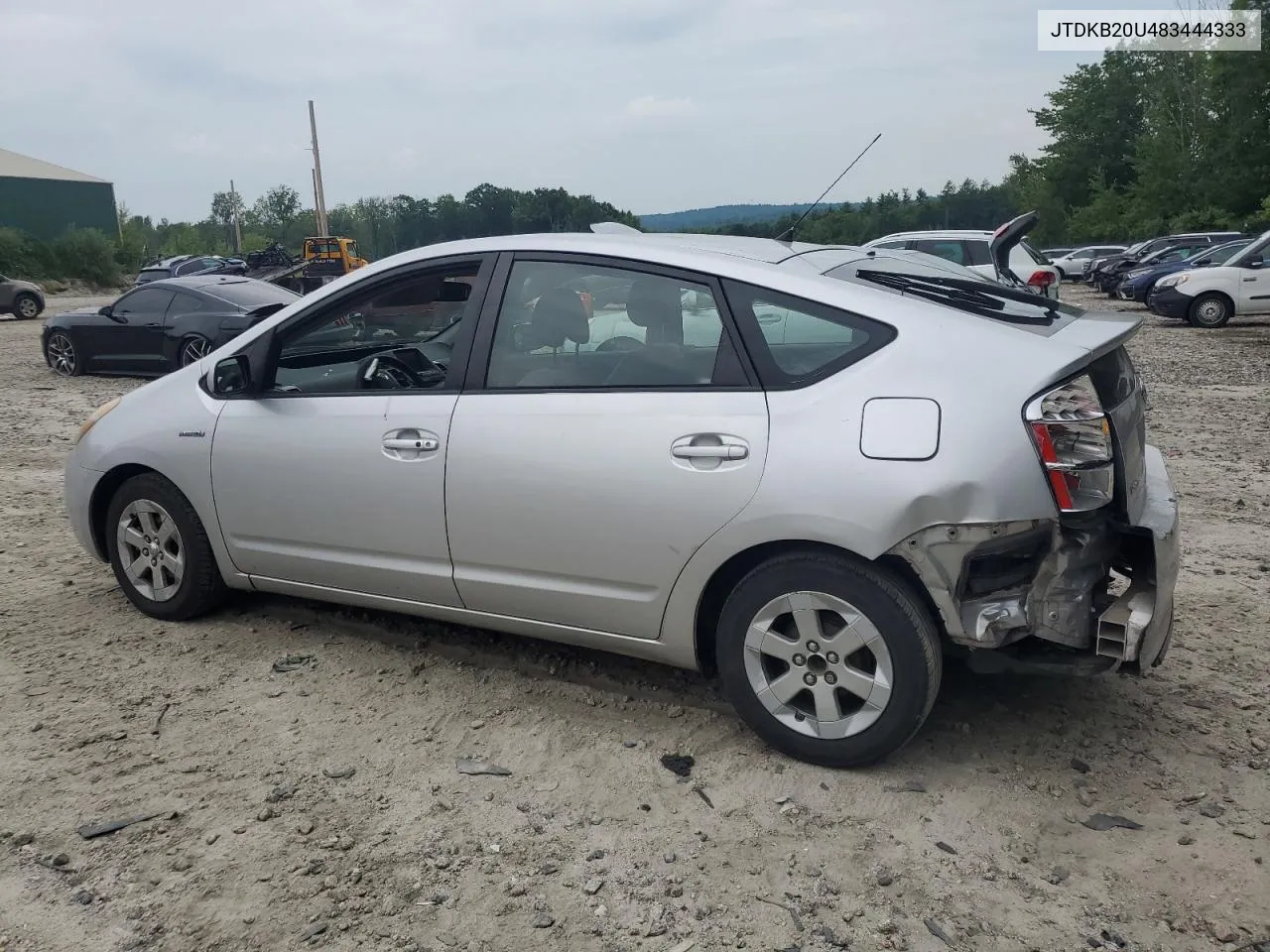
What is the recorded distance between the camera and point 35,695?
161 inches

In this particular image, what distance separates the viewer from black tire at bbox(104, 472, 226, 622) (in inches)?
180

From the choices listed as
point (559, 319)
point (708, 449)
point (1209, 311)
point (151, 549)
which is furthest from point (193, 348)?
point (1209, 311)

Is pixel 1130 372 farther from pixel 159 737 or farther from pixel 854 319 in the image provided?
pixel 159 737

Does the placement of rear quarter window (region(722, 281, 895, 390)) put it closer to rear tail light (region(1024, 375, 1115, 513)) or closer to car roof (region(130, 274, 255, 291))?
rear tail light (region(1024, 375, 1115, 513))

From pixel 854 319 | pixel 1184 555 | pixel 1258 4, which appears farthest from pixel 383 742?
pixel 1258 4

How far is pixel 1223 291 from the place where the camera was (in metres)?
18.6

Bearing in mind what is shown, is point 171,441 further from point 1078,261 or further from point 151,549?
point 1078,261

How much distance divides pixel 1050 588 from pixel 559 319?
187 cm

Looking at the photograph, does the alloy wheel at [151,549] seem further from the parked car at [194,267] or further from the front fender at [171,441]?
the parked car at [194,267]

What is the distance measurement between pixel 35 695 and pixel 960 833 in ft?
11.1

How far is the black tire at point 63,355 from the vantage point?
14734 millimetres

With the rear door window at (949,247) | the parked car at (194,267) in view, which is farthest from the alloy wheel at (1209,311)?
the parked car at (194,267)

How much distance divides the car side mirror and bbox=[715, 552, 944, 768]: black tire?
2236 millimetres

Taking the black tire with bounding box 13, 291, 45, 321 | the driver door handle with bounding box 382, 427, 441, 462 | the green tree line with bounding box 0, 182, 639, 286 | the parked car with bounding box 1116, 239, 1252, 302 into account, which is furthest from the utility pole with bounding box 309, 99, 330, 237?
the driver door handle with bounding box 382, 427, 441, 462
